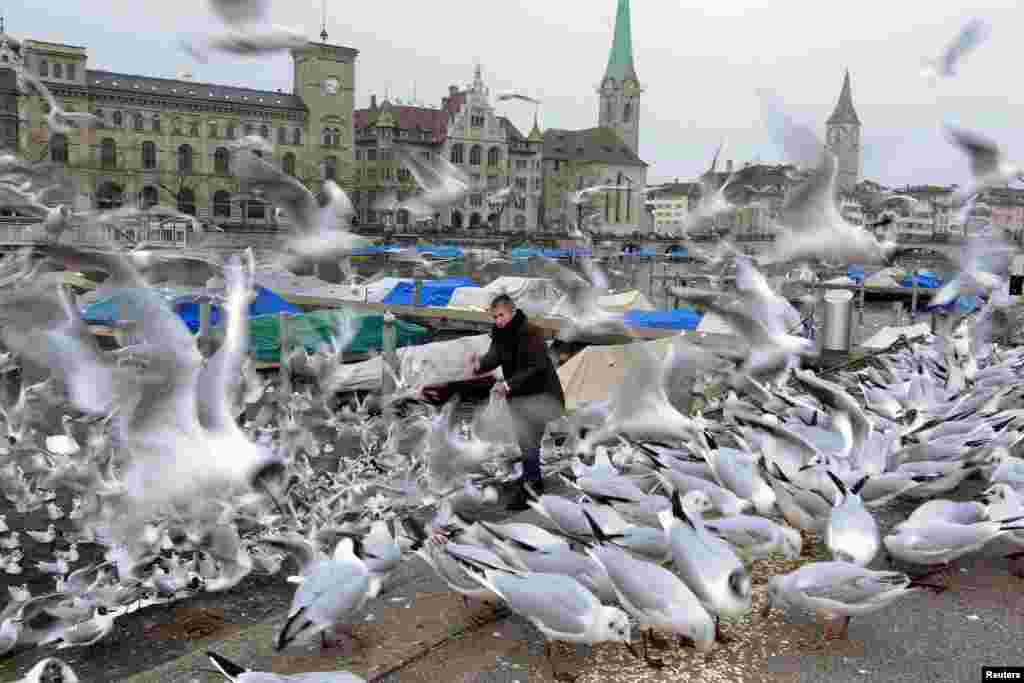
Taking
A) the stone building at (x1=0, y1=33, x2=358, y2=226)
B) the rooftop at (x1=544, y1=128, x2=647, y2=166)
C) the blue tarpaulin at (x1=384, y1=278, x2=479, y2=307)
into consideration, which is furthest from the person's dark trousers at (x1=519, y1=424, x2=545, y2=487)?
the rooftop at (x1=544, y1=128, x2=647, y2=166)

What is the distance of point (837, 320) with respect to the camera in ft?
48.3

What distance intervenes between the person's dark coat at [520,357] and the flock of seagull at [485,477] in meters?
0.89

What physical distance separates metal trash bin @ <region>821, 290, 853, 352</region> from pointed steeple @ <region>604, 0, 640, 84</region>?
445 feet

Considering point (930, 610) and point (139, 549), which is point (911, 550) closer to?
point (930, 610)

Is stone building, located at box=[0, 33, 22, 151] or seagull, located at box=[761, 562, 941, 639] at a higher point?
stone building, located at box=[0, 33, 22, 151]

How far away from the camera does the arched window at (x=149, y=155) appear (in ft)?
289

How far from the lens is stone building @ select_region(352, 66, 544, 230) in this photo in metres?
100

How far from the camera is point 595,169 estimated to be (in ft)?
396

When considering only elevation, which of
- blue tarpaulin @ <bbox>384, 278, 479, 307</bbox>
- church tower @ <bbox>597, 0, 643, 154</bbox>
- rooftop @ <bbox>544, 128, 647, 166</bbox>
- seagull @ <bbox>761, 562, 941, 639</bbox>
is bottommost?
blue tarpaulin @ <bbox>384, 278, 479, 307</bbox>

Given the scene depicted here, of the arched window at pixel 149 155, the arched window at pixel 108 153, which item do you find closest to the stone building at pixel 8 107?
the arched window at pixel 108 153

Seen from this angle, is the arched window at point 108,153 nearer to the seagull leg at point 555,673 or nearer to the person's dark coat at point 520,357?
the person's dark coat at point 520,357

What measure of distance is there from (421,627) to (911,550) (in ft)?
8.21

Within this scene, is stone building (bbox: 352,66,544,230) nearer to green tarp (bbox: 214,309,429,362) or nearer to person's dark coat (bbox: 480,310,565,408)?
green tarp (bbox: 214,309,429,362)

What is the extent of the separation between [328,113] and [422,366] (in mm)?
86419
